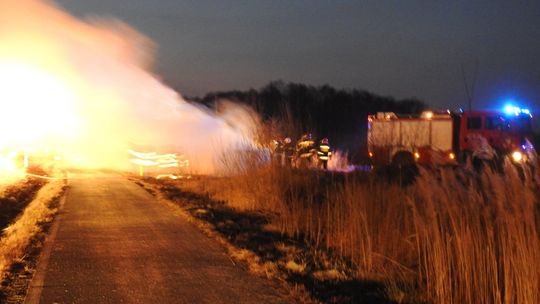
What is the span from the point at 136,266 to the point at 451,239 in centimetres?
436

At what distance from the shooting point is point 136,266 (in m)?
8.69

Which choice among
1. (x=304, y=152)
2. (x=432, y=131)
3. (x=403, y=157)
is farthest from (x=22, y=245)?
(x=432, y=131)


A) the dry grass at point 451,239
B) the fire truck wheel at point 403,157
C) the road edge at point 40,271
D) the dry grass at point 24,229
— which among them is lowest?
the road edge at point 40,271

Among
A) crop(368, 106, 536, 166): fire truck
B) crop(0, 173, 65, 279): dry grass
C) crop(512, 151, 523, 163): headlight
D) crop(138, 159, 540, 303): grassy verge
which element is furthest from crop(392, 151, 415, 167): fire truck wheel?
crop(512, 151, 523, 163): headlight

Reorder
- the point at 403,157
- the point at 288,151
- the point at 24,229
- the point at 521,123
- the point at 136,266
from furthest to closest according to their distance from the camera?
the point at 403,157
the point at 521,123
the point at 288,151
the point at 24,229
the point at 136,266

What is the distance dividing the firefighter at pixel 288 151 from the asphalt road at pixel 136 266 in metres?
3.69

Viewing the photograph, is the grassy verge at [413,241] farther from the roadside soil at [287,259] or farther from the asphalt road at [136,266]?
the asphalt road at [136,266]

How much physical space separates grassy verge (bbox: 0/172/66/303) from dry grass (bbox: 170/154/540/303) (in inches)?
143

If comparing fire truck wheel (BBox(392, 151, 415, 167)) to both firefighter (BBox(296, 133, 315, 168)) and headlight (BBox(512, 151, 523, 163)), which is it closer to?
firefighter (BBox(296, 133, 315, 168))

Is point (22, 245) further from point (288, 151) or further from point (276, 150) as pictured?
point (288, 151)

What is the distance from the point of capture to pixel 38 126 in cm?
3247

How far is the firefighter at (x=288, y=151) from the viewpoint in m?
16.1

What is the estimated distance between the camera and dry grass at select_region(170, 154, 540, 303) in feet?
20.2

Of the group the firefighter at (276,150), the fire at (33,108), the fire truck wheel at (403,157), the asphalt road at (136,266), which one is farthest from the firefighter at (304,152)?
the fire at (33,108)
